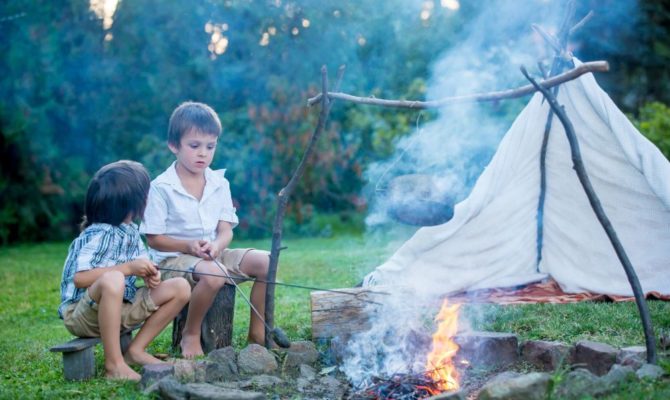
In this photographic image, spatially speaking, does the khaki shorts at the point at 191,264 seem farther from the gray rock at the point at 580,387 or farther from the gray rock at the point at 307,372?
the gray rock at the point at 580,387

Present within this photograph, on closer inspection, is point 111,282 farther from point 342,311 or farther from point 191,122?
point 342,311

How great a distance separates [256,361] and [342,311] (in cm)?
67

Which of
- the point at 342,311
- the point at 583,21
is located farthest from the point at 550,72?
the point at 342,311

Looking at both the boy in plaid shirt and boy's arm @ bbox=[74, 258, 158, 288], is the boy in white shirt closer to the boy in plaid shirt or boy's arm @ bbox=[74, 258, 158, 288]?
the boy in plaid shirt

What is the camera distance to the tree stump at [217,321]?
149 inches

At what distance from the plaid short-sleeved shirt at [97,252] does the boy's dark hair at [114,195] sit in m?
0.05

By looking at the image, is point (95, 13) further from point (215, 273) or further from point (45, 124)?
point (215, 273)

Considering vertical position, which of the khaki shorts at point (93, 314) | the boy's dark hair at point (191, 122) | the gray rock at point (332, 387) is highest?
the boy's dark hair at point (191, 122)

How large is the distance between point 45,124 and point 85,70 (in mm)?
927

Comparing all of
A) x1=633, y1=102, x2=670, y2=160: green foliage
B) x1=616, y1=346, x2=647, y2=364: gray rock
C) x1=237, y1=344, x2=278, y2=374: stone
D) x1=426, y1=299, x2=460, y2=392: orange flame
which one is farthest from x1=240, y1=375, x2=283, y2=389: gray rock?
x1=633, y1=102, x2=670, y2=160: green foliage

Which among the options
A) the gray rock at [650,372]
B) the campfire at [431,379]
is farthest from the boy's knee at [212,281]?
the gray rock at [650,372]

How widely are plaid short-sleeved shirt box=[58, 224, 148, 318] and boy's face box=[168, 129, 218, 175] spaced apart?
0.51 metres

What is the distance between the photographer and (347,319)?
12.8ft

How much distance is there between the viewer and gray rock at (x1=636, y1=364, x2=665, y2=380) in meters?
2.80
